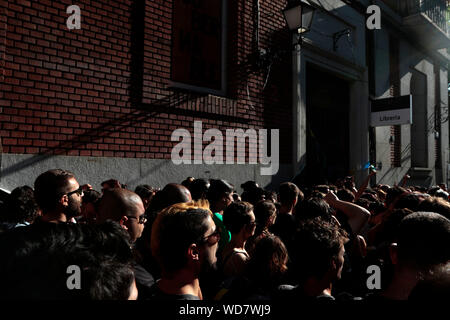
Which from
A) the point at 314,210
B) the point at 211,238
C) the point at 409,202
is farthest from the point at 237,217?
the point at 409,202

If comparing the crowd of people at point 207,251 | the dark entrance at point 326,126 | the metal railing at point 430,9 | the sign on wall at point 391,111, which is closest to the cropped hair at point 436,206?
the crowd of people at point 207,251

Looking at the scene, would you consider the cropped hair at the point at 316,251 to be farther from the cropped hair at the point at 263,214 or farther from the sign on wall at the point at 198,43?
the sign on wall at the point at 198,43

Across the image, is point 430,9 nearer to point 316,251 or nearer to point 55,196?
point 316,251

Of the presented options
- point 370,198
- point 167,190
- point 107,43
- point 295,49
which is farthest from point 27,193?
point 295,49

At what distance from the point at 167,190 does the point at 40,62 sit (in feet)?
10.4

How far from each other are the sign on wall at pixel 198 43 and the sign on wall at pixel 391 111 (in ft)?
18.8

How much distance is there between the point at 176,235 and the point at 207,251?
0.72 feet

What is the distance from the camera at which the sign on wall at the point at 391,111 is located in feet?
32.1

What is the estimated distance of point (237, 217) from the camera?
2.68 m

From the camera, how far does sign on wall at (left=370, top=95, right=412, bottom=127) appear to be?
9.80 m

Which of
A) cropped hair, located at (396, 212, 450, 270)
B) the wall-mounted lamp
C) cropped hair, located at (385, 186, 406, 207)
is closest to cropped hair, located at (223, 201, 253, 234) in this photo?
cropped hair, located at (396, 212, 450, 270)

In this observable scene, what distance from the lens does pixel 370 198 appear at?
194 inches
